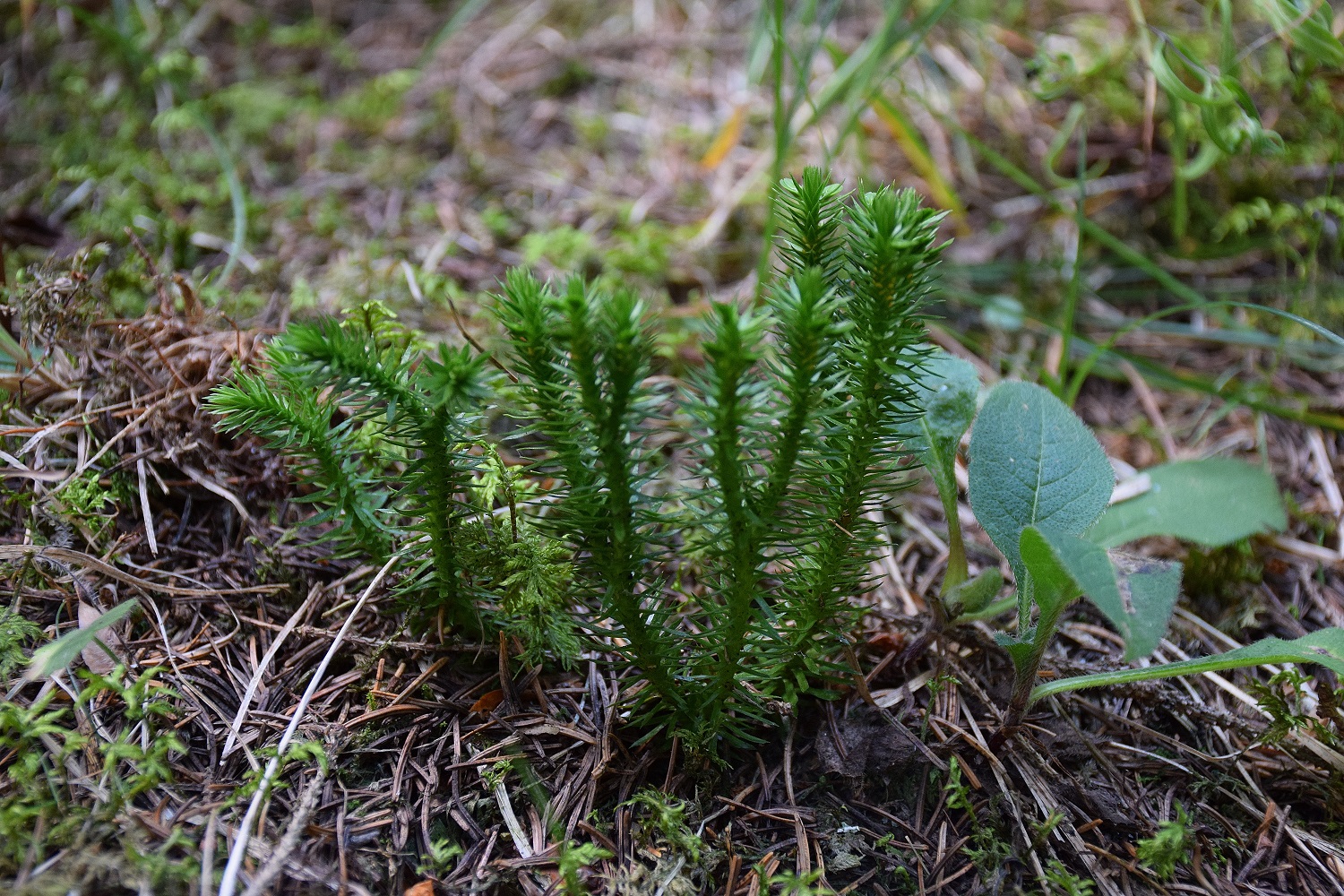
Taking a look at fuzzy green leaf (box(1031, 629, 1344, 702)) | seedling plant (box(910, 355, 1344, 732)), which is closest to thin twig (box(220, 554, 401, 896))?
seedling plant (box(910, 355, 1344, 732))

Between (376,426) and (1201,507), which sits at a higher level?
(376,426)

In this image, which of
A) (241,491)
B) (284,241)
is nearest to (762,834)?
(241,491)

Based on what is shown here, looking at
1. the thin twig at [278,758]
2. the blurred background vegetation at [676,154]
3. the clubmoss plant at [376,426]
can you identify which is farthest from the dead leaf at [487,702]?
the blurred background vegetation at [676,154]

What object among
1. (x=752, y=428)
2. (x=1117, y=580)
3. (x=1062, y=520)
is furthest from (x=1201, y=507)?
(x=752, y=428)

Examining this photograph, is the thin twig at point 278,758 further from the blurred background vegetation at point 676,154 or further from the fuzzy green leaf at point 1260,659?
the fuzzy green leaf at point 1260,659

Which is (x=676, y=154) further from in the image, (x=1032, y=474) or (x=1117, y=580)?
(x=1117, y=580)

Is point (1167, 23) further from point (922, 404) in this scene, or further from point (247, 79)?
point (247, 79)
